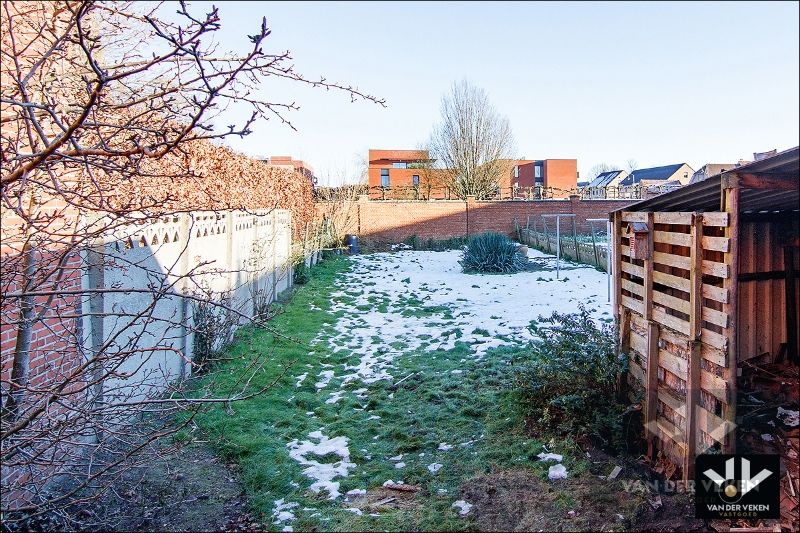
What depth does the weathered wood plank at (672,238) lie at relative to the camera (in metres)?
3.60

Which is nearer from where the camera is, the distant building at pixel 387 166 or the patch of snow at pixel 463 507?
the patch of snow at pixel 463 507

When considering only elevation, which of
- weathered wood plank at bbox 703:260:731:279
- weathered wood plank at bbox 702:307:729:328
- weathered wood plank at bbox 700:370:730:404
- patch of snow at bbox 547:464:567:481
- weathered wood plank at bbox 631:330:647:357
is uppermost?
weathered wood plank at bbox 703:260:731:279

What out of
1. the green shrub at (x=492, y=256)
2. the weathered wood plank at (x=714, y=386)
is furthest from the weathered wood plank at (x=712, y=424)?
the green shrub at (x=492, y=256)

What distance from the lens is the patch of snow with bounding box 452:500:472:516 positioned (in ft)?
11.0

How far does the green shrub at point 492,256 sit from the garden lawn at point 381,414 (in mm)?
4006

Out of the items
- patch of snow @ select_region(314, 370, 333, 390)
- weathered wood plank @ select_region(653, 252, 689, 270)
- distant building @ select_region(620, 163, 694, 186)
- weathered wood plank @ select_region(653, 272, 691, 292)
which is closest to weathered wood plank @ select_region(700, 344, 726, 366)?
weathered wood plank @ select_region(653, 272, 691, 292)

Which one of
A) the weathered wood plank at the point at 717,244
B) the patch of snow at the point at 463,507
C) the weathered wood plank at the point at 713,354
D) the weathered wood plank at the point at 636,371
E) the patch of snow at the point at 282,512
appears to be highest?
the weathered wood plank at the point at 717,244

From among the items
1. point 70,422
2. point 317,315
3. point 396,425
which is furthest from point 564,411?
point 317,315

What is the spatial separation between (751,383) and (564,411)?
1.28 m

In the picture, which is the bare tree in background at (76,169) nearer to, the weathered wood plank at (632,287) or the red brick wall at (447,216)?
the weathered wood plank at (632,287)

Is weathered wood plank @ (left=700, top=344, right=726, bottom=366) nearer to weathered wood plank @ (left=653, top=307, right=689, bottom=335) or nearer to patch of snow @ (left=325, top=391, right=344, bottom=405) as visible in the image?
weathered wood plank @ (left=653, top=307, right=689, bottom=335)

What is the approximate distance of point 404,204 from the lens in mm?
22406

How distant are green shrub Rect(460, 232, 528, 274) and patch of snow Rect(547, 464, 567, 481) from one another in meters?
10.3

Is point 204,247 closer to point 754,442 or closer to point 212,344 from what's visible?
point 212,344
